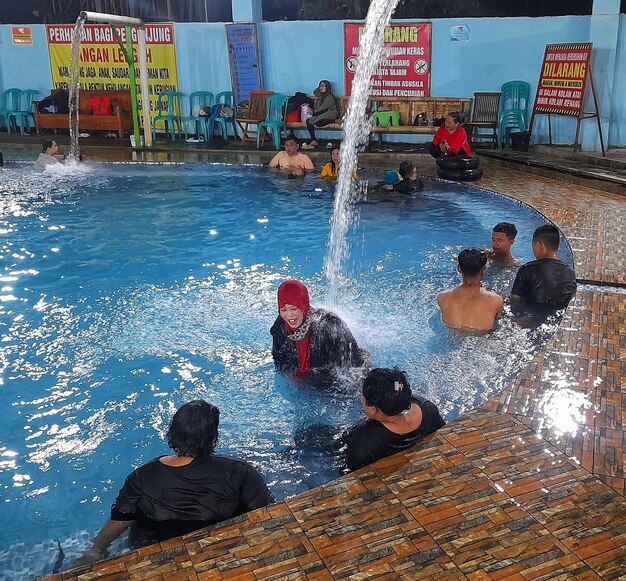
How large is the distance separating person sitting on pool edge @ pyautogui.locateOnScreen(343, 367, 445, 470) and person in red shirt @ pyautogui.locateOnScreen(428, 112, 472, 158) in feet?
28.6

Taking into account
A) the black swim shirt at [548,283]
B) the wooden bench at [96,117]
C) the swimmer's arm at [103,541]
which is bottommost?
the swimmer's arm at [103,541]

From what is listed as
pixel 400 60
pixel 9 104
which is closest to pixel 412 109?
pixel 400 60

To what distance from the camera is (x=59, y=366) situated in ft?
19.3

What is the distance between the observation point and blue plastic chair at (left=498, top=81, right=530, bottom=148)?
1403 centimetres

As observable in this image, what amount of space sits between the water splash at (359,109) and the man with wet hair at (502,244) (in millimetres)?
2979

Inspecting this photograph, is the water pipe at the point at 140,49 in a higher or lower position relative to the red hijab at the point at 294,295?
higher

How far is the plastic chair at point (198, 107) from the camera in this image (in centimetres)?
1614

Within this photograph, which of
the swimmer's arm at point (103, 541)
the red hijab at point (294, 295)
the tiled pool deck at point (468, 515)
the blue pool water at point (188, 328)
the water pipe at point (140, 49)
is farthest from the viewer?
the water pipe at point (140, 49)

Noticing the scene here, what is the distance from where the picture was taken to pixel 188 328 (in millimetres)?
6566

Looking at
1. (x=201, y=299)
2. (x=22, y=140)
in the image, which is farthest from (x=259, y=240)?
Result: (x=22, y=140)

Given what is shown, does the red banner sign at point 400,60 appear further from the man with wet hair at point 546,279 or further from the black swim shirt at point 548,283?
the black swim shirt at point 548,283

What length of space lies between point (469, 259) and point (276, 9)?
13.0 m

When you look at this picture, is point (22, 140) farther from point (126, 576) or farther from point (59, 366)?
point (126, 576)

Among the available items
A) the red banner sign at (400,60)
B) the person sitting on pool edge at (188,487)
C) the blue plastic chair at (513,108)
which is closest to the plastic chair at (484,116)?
the blue plastic chair at (513,108)
